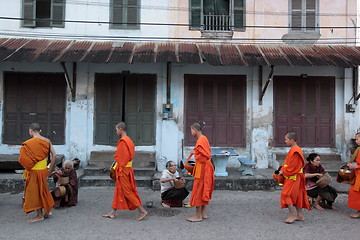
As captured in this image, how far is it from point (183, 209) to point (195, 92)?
4.65 m

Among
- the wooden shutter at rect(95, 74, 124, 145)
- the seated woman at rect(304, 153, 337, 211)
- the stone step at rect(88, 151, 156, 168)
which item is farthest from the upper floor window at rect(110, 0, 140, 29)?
the seated woman at rect(304, 153, 337, 211)

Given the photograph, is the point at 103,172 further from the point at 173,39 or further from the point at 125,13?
the point at 125,13

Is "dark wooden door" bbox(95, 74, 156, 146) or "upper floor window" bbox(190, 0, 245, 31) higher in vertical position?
"upper floor window" bbox(190, 0, 245, 31)

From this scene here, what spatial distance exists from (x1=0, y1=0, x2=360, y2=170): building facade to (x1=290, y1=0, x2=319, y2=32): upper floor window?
0.04 meters

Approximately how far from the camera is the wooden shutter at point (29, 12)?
10.0 metres

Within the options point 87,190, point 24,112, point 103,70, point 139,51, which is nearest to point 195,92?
point 139,51

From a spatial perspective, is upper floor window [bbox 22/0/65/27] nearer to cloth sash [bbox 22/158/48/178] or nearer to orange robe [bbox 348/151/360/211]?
cloth sash [bbox 22/158/48/178]

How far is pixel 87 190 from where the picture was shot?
783 cm

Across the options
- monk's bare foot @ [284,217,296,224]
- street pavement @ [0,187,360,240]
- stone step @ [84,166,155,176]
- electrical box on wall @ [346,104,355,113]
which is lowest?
street pavement @ [0,187,360,240]

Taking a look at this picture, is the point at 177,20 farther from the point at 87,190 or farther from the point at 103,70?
the point at 87,190

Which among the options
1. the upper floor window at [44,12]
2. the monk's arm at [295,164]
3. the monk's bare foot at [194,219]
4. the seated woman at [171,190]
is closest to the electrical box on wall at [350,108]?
the monk's arm at [295,164]

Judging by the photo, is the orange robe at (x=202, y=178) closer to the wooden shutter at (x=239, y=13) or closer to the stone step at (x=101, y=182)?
the stone step at (x=101, y=182)

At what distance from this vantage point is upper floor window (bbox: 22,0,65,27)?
396 inches

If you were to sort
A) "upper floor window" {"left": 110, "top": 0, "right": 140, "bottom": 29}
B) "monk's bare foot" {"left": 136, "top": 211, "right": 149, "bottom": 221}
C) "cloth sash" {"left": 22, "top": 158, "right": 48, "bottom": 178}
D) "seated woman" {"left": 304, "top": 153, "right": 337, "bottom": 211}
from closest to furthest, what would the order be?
"cloth sash" {"left": 22, "top": 158, "right": 48, "bottom": 178} < "monk's bare foot" {"left": 136, "top": 211, "right": 149, "bottom": 221} < "seated woman" {"left": 304, "top": 153, "right": 337, "bottom": 211} < "upper floor window" {"left": 110, "top": 0, "right": 140, "bottom": 29}
